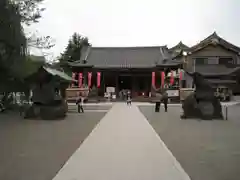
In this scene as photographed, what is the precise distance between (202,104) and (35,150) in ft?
38.3

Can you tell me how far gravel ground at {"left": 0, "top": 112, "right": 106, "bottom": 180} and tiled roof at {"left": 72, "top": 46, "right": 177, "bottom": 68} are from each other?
31.5m

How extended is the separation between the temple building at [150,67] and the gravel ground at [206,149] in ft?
88.1

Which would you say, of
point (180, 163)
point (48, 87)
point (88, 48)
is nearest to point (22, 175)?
point (180, 163)

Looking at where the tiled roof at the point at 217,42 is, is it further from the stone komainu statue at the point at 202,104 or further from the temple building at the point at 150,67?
the stone komainu statue at the point at 202,104

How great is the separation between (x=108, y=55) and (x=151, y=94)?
10001 millimetres

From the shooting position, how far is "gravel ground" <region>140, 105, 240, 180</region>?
6984mm

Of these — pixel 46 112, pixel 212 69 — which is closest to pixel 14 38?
pixel 46 112

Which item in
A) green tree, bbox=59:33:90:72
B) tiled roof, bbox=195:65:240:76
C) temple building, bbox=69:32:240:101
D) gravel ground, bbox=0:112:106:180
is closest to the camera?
gravel ground, bbox=0:112:106:180

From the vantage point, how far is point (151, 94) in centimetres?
4325

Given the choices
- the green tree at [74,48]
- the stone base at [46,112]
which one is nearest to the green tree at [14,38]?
the stone base at [46,112]

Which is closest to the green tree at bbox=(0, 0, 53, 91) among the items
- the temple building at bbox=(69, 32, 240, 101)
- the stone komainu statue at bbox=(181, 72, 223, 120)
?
the stone komainu statue at bbox=(181, 72, 223, 120)

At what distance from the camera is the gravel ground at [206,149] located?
6.98 metres

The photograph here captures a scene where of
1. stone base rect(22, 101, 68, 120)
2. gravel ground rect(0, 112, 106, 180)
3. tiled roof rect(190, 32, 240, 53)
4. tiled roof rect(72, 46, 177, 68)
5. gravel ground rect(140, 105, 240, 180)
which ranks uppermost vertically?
tiled roof rect(190, 32, 240, 53)

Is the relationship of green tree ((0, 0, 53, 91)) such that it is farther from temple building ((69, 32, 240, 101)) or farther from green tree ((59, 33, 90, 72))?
green tree ((59, 33, 90, 72))
